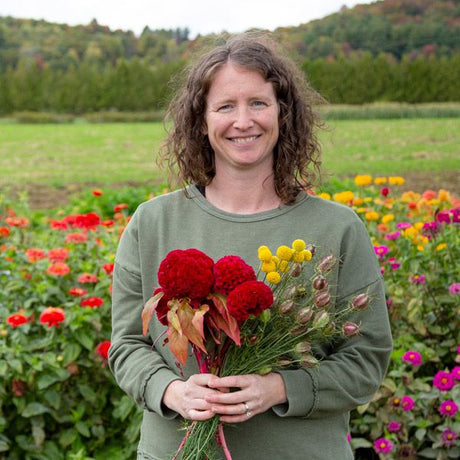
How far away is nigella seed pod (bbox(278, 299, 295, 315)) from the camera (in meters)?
1.25

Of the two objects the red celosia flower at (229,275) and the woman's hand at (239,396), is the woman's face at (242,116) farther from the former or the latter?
the woman's hand at (239,396)

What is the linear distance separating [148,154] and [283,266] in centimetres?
1563

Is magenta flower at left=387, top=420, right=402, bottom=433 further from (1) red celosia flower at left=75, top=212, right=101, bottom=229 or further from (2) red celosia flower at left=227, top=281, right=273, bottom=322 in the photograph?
(2) red celosia flower at left=227, top=281, right=273, bottom=322

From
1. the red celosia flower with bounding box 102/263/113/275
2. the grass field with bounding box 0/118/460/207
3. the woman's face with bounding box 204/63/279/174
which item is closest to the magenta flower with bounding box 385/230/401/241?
the red celosia flower with bounding box 102/263/113/275

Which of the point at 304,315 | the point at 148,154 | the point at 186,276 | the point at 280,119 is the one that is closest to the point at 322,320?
the point at 304,315

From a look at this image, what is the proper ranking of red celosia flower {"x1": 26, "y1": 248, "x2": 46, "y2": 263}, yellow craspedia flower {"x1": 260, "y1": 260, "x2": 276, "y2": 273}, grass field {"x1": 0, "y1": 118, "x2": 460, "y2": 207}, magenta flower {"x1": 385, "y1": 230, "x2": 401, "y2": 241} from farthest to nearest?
grass field {"x1": 0, "y1": 118, "x2": 460, "y2": 207}
magenta flower {"x1": 385, "y1": 230, "x2": 401, "y2": 241}
red celosia flower {"x1": 26, "y1": 248, "x2": 46, "y2": 263}
yellow craspedia flower {"x1": 260, "y1": 260, "x2": 276, "y2": 273}

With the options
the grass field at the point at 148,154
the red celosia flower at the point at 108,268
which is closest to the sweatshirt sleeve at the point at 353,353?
the red celosia flower at the point at 108,268

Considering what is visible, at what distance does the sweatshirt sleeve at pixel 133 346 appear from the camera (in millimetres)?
1445

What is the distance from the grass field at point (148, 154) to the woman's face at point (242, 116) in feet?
23.0

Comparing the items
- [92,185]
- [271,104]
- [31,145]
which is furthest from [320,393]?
[31,145]

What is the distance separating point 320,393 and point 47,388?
152 centimetres

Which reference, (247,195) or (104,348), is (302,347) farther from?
(104,348)

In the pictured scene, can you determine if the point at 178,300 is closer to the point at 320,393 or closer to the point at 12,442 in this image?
the point at 320,393

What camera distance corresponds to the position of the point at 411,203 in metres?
3.61
